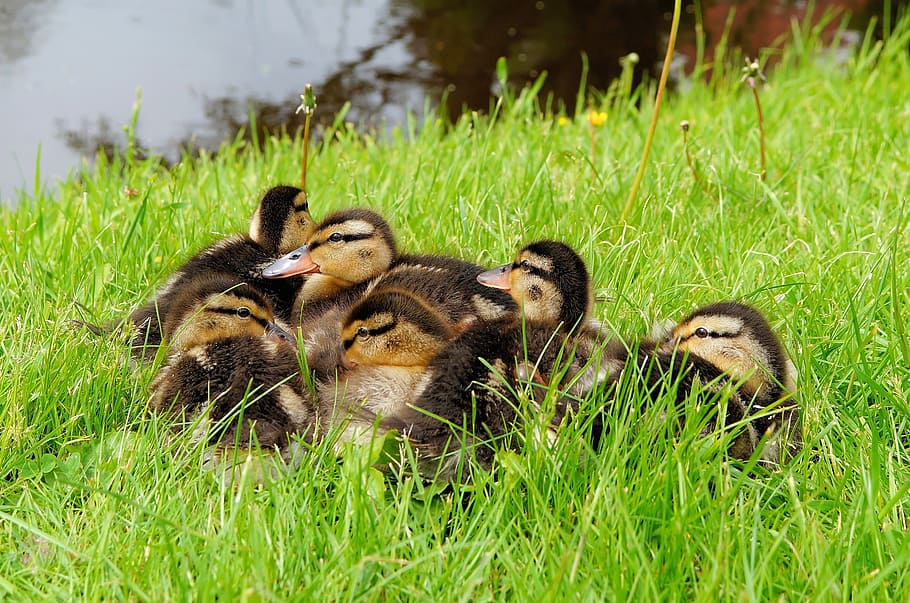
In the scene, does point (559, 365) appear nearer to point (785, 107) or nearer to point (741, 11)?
point (785, 107)

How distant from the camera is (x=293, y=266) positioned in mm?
3273

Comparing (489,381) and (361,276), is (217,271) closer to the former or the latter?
(361,276)

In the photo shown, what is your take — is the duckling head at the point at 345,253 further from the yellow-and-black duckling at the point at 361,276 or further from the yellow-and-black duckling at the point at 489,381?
the yellow-and-black duckling at the point at 489,381

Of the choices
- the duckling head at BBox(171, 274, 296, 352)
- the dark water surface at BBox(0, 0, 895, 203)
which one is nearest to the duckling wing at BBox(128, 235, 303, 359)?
the duckling head at BBox(171, 274, 296, 352)

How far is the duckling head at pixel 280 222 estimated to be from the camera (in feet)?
11.4

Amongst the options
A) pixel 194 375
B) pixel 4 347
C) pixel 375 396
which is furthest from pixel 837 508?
pixel 4 347

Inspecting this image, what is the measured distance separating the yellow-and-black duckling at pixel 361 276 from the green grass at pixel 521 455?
426 millimetres

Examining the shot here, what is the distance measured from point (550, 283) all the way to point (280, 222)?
1.07 meters

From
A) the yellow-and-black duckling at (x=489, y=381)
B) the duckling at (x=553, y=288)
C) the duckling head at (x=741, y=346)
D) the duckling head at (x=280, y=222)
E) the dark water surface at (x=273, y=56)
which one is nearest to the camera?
the yellow-and-black duckling at (x=489, y=381)

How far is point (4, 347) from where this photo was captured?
299 cm

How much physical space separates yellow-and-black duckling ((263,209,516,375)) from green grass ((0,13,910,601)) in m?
0.43

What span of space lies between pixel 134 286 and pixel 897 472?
2.56 metres

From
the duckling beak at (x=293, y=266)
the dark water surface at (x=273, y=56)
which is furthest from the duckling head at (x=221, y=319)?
the dark water surface at (x=273, y=56)

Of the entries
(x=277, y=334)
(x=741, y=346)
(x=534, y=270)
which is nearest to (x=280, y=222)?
(x=277, y=334)
